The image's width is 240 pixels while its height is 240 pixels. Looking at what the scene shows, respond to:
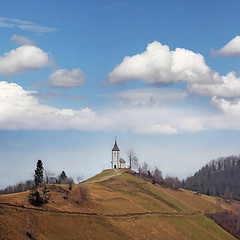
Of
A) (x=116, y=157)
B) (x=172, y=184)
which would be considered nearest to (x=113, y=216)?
(x=116, y=157)

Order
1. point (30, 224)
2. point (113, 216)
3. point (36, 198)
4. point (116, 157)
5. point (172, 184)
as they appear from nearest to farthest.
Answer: point (30, 224)
point (36, 198)
point (113, 216)
point (172, 184)
point (116, 157)

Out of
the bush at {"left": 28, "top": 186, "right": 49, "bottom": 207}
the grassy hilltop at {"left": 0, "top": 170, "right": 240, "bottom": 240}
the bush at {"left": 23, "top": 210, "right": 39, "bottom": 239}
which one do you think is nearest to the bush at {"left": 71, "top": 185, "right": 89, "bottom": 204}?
the grassy hilltop at {"left": 0, "top": 170, "right": 240, "bottom": 240}

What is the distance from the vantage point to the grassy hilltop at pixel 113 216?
2790 inches

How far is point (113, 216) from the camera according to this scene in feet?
295

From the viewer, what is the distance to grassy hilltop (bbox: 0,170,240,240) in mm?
70875

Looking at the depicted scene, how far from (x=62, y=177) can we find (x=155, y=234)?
252 ft

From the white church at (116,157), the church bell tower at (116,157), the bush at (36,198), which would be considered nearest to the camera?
the bush at (36,198)

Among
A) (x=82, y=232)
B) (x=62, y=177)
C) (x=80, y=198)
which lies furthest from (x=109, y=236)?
(x=62, y=177)

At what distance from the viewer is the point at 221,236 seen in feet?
365

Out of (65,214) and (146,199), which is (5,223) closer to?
(65,214)

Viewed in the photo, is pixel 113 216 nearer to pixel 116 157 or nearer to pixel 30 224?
pixel 30 224

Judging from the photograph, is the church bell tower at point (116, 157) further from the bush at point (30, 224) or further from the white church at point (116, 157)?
the bush at point (30, 224)

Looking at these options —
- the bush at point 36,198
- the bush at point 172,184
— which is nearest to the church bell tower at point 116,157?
the bush at point 172,184

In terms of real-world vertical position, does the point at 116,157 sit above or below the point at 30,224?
Result: above
